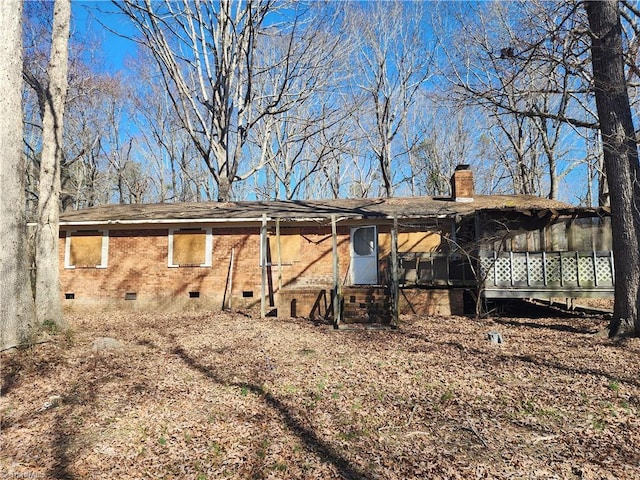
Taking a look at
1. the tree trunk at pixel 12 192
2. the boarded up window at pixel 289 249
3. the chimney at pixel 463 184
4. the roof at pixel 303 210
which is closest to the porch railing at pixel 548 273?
the roof at pixel 303 210

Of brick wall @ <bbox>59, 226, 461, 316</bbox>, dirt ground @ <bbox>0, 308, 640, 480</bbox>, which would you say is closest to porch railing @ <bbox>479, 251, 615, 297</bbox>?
dirt ground @ <bbox>0, 308, 640, 480</bbox>

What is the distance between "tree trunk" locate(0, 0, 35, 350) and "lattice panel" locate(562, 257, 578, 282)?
11498 mm

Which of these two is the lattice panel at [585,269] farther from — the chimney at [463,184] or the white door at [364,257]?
the white door at [364,257]

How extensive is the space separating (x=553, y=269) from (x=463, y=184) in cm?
552

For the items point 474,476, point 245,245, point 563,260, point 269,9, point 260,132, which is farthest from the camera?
point 260,132

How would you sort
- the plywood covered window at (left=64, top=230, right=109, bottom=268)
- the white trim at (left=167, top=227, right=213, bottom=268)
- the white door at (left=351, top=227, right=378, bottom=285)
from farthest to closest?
the plywood covered window at (left=64, top=230, right=109, bottom=268), the white door at (left=351, top=227, right=378, bottom=285), the white trim at (left=167, top=227, right=213, bottom=268)

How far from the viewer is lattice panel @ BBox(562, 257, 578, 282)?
31.9ft

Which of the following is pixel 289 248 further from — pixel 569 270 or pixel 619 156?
pixel 619 156

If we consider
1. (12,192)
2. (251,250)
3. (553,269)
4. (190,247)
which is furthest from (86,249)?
(553,269)

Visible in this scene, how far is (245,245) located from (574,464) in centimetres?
1041

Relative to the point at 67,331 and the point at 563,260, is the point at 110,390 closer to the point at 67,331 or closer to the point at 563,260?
the point at 67,331

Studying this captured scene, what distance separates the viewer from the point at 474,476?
318 cm

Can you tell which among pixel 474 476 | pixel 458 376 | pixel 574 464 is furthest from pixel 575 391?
pixel 474 476

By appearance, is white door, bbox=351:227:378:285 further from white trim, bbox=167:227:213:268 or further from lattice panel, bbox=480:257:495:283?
white trim, bbox=167:227:213:268
